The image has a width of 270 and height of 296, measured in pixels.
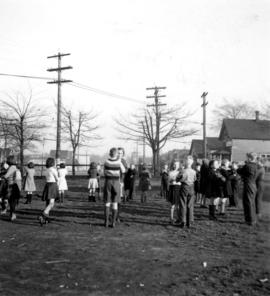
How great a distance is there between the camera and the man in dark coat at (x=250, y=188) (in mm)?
9359

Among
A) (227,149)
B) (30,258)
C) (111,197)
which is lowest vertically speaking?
(30,258)

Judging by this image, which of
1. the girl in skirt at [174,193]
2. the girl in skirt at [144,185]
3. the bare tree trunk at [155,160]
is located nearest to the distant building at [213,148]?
the bare tree trunk at [155,160]

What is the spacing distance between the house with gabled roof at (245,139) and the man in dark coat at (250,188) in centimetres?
4839

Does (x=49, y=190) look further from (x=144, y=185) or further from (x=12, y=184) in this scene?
(x=144, y=185)

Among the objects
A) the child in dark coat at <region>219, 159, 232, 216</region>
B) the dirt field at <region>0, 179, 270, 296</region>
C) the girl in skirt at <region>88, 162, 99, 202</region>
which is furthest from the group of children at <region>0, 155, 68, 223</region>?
the child in dark coat at <region>219, 159, 232, 216</region>

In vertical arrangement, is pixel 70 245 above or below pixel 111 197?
below

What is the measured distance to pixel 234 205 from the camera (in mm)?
12336

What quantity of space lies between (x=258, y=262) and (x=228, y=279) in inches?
43.3

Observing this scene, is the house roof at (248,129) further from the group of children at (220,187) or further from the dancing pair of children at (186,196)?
the dancing pair of children at (186,196)

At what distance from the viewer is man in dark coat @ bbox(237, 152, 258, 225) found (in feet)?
30.7

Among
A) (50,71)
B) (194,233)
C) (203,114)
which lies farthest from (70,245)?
(203,114)

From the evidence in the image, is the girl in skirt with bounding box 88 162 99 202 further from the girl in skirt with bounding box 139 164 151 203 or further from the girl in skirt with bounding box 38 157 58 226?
the girl in skirt with bounding box 38 157 58 226

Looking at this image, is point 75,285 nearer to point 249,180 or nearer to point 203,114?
point 249,180

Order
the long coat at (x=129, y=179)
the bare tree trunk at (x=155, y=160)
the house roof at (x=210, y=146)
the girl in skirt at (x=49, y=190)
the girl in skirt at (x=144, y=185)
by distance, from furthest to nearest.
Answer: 1. the house roof at (x=210, y=146)
2. the bare tree trunk at (x=155, y=160)
3. the long coat at (x=129, y=179)
4. the girl in skirt at (x=144, y=185)
5. the girl in skirt at (x=49, y=190)
